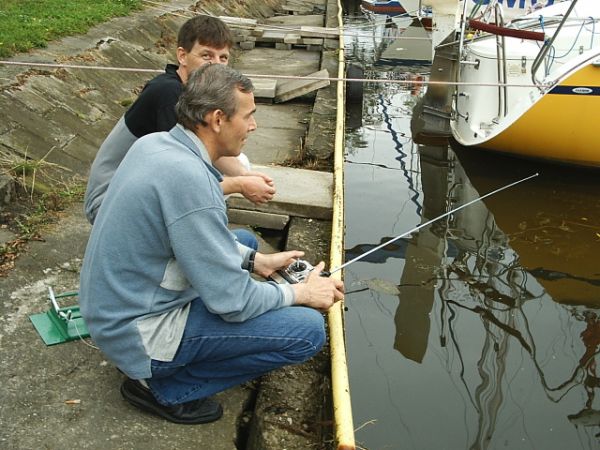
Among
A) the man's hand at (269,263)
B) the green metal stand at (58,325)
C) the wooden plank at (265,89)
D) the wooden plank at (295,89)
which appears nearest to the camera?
the man's hand at (269,263)

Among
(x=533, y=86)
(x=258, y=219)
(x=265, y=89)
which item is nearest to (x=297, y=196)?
(x=258, y=219)

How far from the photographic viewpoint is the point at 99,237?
8.38ft

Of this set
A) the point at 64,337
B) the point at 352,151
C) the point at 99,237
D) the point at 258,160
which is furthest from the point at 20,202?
the point at 352,151

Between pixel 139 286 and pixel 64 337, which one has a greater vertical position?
pixel 139 286

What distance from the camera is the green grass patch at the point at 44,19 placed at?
759 cm

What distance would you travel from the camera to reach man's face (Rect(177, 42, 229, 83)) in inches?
148

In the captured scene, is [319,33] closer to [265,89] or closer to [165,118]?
[265,89]

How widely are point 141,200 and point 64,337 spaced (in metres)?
1.31

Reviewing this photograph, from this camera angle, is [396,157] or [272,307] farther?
[396,157]

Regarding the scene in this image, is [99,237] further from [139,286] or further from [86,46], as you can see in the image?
[86,46]

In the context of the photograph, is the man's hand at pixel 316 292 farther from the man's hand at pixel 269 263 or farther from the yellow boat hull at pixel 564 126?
the yellow boat hull at pixel 564 126

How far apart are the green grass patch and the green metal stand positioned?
14.8 ft

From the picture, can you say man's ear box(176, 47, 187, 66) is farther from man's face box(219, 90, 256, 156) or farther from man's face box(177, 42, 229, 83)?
man's face box(219, 90, 256, 156)

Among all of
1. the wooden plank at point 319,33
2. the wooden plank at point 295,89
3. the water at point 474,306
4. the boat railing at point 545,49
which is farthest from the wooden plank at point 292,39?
the boat railing at point 545,49
